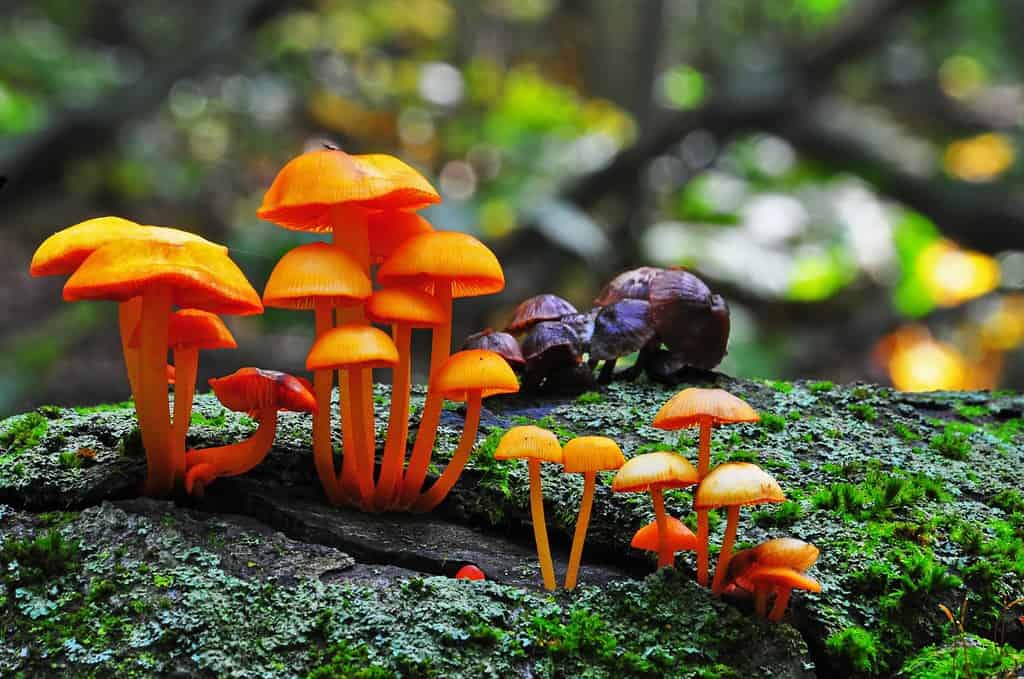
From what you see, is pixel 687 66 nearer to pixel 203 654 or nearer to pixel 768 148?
pixel 768 148

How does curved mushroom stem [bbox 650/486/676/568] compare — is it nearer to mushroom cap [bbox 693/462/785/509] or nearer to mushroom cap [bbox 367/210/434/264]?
mushroom cap [bbox 693/462/785/509]

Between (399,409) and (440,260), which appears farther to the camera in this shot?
(399,409)

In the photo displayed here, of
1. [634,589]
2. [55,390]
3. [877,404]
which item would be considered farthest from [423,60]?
[634,589]

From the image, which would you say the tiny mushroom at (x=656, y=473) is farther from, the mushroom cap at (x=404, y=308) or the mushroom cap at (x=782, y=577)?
the mushroom cap at (x=404, y=308)

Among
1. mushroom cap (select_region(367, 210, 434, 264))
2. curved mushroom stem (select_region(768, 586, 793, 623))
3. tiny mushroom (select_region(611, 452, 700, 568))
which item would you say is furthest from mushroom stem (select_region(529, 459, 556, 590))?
mushroom cap (select_region(367, 210, 434, 264))

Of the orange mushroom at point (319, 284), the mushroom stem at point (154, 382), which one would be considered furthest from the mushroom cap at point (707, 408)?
the mushroom stem at point (154, 382)

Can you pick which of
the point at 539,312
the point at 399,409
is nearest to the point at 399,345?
the point at 399,409

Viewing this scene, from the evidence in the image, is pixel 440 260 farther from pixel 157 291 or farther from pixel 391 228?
pixel 157 291
